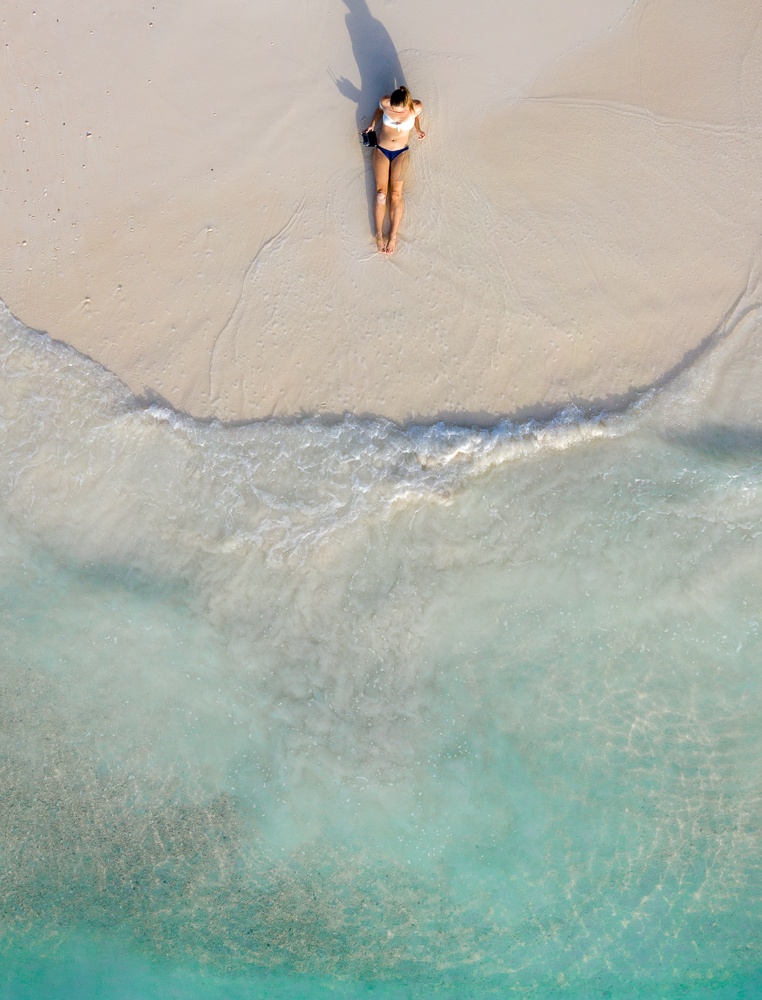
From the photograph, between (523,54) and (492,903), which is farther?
(492,903)

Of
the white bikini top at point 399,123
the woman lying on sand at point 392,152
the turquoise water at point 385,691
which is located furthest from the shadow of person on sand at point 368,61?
the turquoise water at point 385,691

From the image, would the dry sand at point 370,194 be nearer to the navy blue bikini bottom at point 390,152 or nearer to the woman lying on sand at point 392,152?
the woman lying on sand at point 392,152

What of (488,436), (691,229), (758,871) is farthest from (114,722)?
(691,229)

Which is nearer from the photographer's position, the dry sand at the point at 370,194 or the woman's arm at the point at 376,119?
the woman's arm at the point at 376,119

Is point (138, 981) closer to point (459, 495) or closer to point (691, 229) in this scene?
point (459, 495)

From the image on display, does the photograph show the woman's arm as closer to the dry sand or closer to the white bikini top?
the white bikini top

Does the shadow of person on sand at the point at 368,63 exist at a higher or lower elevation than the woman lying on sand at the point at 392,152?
higher

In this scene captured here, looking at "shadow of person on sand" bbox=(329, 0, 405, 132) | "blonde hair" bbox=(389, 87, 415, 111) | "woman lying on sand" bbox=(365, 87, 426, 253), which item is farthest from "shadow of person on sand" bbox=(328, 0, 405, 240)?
"blonde hair" bbox=(389, 87, 415, 111)
